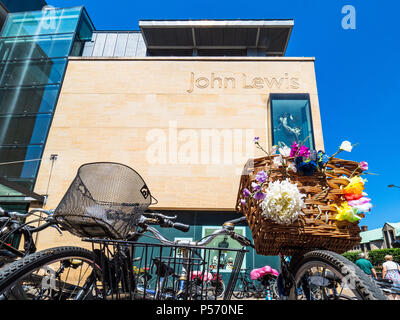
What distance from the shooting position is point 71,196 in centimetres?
165

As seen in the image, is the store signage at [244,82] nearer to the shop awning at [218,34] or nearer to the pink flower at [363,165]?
the shop awning at [218,34]

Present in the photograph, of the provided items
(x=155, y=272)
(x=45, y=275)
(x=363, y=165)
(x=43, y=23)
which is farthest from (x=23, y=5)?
(x=363, y=165)

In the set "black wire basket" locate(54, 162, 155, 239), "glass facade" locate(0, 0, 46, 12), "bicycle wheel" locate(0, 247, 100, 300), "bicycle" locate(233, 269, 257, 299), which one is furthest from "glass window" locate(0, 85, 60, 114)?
Result: "black wire basket" locate(54, 162, 155, 239)

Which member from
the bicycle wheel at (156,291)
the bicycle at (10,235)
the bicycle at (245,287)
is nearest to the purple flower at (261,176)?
the bicycle wheel at (156,291)

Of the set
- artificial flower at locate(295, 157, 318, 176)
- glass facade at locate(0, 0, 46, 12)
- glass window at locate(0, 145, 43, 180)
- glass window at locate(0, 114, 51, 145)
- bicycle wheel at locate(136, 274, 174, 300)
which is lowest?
bicycle wheel at locate(136, 274, 174, 300)

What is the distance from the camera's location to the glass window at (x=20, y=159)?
10.0 meters

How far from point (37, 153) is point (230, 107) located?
25.1ft

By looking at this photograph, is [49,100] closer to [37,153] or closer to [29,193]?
[37,153]

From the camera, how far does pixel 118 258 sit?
1324 mm

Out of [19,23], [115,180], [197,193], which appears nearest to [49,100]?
[19,23]

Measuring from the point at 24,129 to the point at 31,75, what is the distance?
103 inches

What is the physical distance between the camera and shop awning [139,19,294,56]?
1272cm

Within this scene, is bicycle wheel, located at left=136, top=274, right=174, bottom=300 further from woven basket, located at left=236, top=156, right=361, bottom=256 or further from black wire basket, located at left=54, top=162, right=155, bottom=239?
woven basket, located at left=236, top=156, right=361, bottom=256

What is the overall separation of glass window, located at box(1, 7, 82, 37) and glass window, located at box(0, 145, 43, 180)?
594cm
